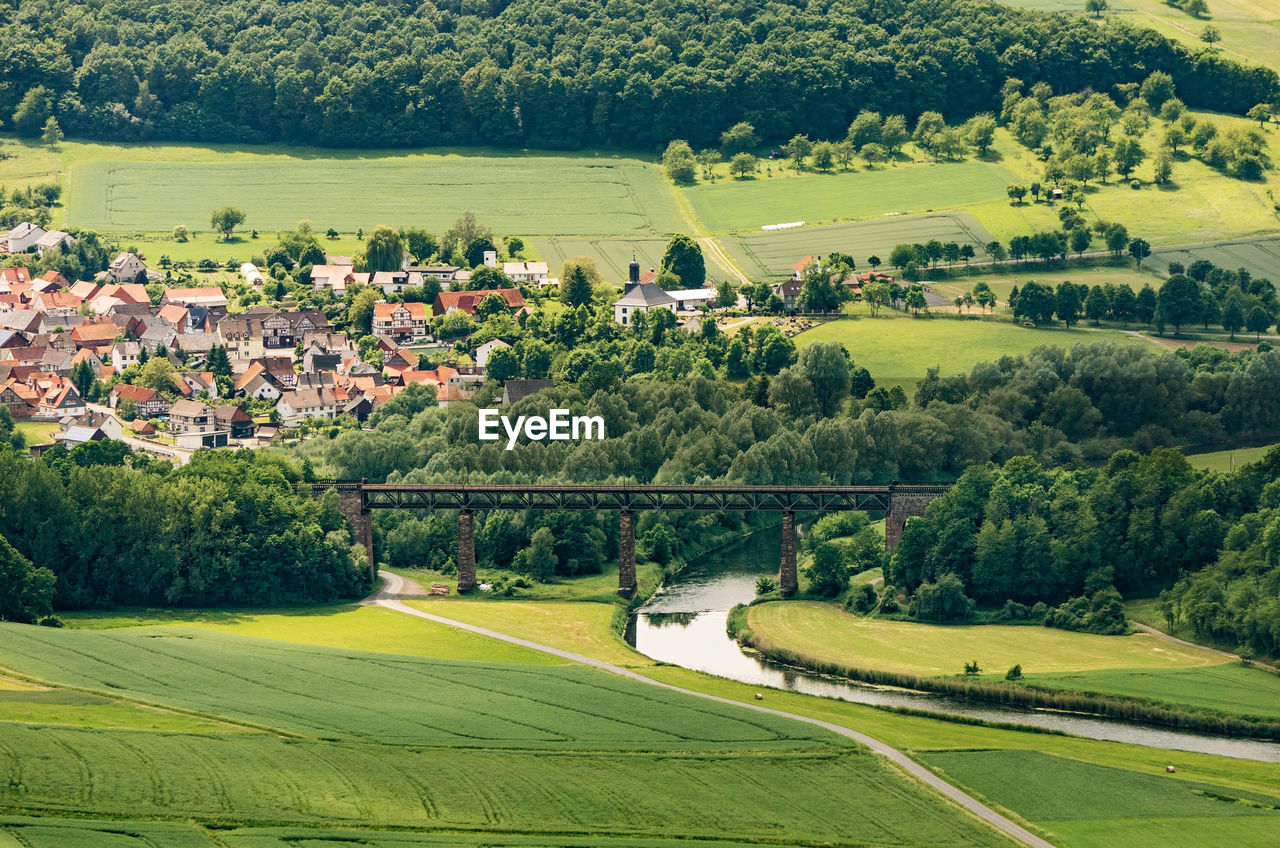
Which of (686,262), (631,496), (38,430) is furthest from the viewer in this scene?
(686,262)

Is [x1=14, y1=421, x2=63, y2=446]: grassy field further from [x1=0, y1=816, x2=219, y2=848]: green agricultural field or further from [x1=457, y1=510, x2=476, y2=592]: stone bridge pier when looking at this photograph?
[x1=0, y1=816, x2=219, y2=848]: green agricultural field

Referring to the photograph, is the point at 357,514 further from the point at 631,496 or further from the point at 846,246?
the point at 846,246

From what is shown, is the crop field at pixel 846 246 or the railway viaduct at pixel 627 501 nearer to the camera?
the railway viaduct at pixel 627 501

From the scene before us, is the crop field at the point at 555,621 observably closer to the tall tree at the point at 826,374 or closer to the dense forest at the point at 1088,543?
the dense forest at the point at 1088,543

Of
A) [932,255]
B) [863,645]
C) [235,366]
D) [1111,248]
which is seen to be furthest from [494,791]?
[1111,248]

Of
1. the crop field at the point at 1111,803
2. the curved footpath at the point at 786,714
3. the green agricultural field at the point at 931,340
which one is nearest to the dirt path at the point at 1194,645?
the crop field at the point at 1111,803

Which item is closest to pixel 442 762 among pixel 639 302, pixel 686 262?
pixel 639 302
